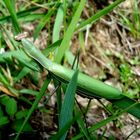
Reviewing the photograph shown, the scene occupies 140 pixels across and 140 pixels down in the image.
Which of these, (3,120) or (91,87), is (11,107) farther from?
(91,87)

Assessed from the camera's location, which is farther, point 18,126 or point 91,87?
point 18,126

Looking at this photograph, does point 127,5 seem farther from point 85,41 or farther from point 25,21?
point 25,21

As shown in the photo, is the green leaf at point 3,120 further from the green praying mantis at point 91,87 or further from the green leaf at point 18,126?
the green praying mantis at point 91,87

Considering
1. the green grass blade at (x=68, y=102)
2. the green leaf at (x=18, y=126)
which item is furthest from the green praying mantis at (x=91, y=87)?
the green leaf at (x=18, y=126)

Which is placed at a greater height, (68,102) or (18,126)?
(68,102)

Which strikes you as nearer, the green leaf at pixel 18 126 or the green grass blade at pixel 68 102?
the green grass blade at pixel 68 102

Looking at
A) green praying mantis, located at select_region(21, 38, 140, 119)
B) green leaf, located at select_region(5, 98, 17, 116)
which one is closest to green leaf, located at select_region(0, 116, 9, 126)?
green leaf, located at select_region(5, 98, 17, 116)

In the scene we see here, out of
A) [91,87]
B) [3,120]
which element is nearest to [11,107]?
[3,120]

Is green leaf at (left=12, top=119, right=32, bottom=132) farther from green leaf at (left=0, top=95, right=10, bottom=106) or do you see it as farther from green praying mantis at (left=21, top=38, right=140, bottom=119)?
green praying mantis at (left=21, top=38, right=140, bottom=119)
